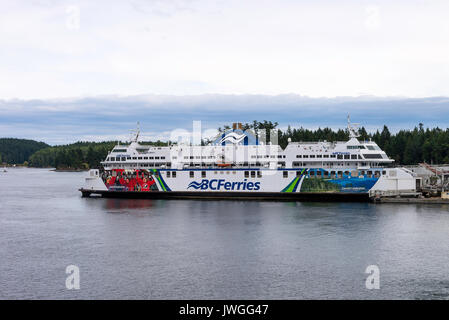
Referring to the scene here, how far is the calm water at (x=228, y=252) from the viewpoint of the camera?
75.9 feet

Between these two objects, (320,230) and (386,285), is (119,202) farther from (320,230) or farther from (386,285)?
(386,285)

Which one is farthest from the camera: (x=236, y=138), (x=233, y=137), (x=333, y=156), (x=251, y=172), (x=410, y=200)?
(x=233, y=137)

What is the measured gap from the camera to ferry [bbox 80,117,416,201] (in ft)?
177

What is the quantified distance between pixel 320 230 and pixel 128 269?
Result: 16.8 metres

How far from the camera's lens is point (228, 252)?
30.1m

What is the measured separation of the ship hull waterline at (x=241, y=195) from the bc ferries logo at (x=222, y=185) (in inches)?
24.5

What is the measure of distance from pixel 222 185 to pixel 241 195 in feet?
9.03

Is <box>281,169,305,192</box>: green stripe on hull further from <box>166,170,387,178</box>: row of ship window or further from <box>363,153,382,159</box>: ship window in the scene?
<box>363,153,382,159</box>: ship window

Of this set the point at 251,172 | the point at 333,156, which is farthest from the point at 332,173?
the point at 251,172
